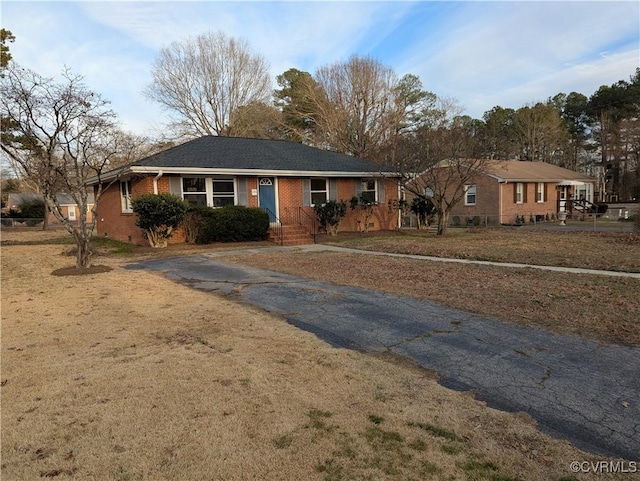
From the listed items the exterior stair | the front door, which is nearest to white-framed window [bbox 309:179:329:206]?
the exterior stair

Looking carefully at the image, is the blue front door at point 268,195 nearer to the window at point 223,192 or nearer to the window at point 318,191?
the window at point 223,192

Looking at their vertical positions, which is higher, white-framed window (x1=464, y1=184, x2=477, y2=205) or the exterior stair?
white-framed window (x1=464, y1=184, x2=477, y2=205)

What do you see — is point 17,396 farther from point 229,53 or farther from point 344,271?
point 229,53

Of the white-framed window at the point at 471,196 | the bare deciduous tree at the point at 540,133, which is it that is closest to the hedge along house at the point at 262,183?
the white-framed window at the point at 471,196

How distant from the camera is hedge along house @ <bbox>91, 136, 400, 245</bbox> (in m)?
17.0

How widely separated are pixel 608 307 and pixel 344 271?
520 centimetres

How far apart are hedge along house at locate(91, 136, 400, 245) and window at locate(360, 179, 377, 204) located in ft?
0.16

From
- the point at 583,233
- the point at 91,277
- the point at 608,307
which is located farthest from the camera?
the point at 583,233

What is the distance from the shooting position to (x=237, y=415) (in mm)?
3221

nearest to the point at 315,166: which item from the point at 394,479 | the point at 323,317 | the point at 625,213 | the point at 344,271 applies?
the point at 344,271

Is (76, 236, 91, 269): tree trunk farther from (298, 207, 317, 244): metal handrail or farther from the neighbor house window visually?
(298, 207, 317, 244): metal handrail

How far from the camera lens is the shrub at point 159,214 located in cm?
1503

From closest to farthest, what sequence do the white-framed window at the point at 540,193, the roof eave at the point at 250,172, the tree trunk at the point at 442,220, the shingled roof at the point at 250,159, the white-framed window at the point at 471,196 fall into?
the roof eave at the point at 250,172, the shingled roof at the point at 250,159, the tree trunk at the point at 442,220, the white-framed window at the point at 471,196, the white-framed window at the point at 540,193

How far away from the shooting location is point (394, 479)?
97.9 inches
